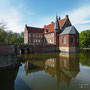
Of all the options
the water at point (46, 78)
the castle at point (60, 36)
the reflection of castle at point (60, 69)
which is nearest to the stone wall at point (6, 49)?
the water at point (46, 78)

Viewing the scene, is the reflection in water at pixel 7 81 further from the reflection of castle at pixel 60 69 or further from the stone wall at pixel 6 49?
the stone wall at pixel 6 49

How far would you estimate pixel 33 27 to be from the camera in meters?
43.2

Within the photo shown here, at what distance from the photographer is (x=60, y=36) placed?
106 feet

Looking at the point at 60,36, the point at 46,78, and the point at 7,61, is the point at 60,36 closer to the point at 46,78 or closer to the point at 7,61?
the point at 7,61

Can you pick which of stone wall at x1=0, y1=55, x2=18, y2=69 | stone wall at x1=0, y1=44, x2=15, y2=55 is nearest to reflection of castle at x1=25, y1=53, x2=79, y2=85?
stone wall at x1=0, y1=55, x2=18, y2=69

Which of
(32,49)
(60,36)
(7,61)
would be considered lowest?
(7,61)

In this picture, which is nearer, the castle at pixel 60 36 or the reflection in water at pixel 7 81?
the reflection in water at pixel 7 81

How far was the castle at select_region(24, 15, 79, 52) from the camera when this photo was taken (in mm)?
28600

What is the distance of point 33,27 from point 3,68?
1358 inches

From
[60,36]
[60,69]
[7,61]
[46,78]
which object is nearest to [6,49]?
[7,61]

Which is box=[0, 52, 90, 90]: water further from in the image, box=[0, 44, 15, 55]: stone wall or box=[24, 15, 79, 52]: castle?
box=[24, 15, 79, 52]: castle

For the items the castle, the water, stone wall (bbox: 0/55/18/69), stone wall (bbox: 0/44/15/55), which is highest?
the castle

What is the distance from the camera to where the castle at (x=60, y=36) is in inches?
1126

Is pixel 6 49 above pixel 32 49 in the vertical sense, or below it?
above
